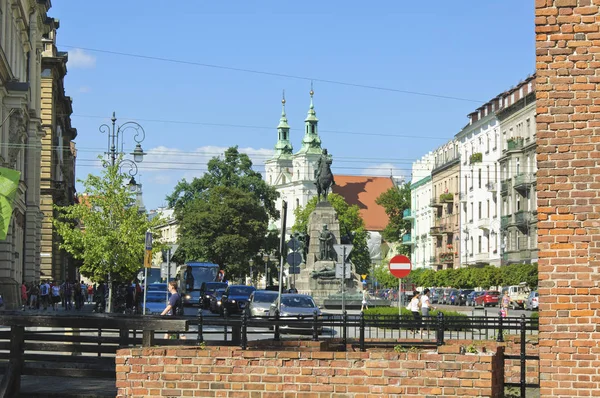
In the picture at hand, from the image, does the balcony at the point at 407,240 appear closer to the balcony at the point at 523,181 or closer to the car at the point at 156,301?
the balcony at the point at 523,181

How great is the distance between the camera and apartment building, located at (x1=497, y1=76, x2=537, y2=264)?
91562mm

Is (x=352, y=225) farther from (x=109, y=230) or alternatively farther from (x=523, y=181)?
(x=109, y=230)

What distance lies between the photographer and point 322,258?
212ft

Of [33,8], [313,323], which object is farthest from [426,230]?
[313,323]

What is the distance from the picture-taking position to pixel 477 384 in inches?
424

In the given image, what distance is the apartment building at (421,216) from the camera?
135 meters

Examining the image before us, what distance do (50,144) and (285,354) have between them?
2574 inches

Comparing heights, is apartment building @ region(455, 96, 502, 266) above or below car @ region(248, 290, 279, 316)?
above

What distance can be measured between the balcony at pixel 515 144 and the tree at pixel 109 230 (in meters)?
42.4

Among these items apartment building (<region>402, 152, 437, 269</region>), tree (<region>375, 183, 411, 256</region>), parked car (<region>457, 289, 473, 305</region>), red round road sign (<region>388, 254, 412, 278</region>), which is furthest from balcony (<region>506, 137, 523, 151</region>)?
red round road sign (<region>388, 254, 412, 278</region>)

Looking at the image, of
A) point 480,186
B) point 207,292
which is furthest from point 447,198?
point 207,292

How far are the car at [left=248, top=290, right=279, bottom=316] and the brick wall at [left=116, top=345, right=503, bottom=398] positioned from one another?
3216 centimetres

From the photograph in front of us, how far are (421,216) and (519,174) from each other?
46929 mm

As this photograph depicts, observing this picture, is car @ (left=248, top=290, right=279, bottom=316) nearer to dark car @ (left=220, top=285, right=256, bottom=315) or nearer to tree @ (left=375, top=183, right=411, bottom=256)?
dark car @ (left=220, top=285, right=256, bottom=315)
